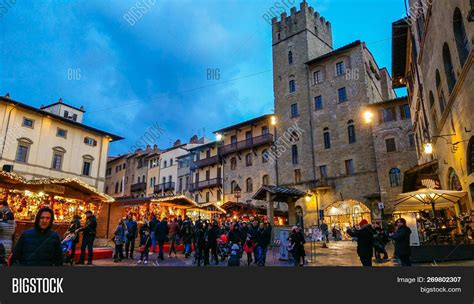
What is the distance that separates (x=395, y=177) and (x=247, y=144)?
17.3 m

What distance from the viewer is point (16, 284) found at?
3.89 meters

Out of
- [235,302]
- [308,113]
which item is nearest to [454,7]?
[235,302]

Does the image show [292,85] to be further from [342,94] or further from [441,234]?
[441,234]

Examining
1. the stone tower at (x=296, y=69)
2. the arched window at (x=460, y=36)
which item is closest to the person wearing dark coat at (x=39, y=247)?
the arched window at (x=460, y=36)

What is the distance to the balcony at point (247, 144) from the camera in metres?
38.2

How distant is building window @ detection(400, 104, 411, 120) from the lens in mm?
29908

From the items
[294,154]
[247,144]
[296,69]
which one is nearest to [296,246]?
[294,154]

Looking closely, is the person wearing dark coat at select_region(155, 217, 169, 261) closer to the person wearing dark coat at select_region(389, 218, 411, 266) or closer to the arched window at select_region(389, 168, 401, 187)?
the person wearing dark coat at select_region(389, 218, 411, 266)

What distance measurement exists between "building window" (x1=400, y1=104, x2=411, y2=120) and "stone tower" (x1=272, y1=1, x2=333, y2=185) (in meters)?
9.36

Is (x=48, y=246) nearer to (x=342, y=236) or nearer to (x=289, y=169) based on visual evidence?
(x=342, y=236)

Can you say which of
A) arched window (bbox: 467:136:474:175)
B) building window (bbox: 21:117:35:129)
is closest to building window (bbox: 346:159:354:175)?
arched window (bbox: 467:136:474:175)

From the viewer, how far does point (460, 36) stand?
36.3ft

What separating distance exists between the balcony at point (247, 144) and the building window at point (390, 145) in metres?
12.7

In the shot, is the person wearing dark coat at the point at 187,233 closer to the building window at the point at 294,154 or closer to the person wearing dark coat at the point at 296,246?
the person wearing dark coat at the point at 296,246
